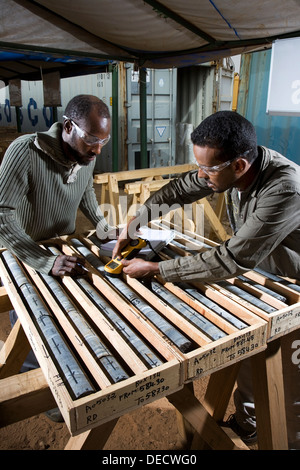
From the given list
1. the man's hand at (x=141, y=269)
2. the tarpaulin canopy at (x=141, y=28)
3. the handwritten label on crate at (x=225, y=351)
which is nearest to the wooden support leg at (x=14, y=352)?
the man's hand at (x=141, y=269)

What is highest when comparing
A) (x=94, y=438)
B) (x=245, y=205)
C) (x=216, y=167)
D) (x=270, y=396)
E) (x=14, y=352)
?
(x=216, y=167)

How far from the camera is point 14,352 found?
97.0 inches

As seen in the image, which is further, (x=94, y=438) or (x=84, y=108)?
(x=84, y=108)

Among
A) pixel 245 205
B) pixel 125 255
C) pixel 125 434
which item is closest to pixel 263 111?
pixel 245 205

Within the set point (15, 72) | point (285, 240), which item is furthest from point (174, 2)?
point (15, 72)

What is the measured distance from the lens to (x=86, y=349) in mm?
1480

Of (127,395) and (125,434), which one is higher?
(127,395)

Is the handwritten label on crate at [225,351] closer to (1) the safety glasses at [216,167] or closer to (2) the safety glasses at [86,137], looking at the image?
(1) the safety glasses at [216,167]

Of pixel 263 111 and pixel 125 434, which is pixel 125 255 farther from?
pixel 263 111

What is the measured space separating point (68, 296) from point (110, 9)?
3.41 metres

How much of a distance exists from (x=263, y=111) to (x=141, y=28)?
11.3 feet

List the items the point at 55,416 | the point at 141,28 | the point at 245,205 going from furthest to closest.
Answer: the point at 141,28
the point at 55,416
the point at 245,205

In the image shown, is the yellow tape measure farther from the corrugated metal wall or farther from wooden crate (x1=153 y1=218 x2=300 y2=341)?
the corrugated metal wall

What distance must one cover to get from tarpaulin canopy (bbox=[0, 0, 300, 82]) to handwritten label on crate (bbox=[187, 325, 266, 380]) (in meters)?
3.02
